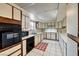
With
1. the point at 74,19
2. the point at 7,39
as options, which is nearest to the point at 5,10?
the point at 7,39

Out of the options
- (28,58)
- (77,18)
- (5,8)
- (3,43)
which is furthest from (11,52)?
(28,58)

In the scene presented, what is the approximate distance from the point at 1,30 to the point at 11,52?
73 cm

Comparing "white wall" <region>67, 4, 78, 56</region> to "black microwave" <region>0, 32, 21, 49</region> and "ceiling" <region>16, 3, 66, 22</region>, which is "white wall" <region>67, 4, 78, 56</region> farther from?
"black microwave" <region>0, 32, 21, 49</region>

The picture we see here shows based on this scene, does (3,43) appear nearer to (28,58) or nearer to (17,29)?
(17,29)

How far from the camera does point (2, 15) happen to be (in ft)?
7.42

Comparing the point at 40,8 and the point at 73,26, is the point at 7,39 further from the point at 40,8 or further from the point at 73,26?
the point at 40,8

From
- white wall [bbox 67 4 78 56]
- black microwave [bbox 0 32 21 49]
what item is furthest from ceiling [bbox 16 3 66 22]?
white wall [bbox 67 4 78 56]

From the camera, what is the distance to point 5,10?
7.89 feet

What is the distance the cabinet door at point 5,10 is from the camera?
89.2 inches

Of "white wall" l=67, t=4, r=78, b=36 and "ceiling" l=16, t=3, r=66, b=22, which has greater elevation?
"ceiling" l=16, t=3, r=66, b=22

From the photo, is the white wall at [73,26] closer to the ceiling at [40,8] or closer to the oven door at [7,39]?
the ceiling at [40,8]

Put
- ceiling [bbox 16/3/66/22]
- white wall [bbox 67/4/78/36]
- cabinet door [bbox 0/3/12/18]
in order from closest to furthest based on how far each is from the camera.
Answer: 1. white wall [bbox 67/4/78/36]
2. cabinet door [bbox 0/3/12/18]
3. ceiling [bbox 16/3/66/22]

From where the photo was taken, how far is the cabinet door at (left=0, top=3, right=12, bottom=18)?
2265 millimetres

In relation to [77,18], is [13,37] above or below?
below
